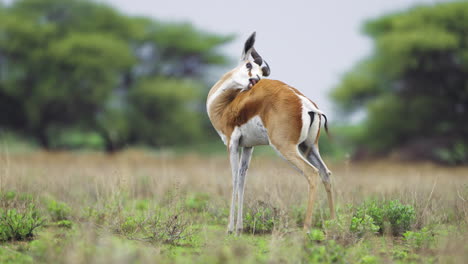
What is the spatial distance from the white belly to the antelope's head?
694 mm

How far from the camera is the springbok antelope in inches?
212

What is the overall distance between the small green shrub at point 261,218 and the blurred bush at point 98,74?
22.9m

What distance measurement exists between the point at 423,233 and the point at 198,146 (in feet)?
104

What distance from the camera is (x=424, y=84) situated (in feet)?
88.5

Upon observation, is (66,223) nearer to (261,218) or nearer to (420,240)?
(261,218)

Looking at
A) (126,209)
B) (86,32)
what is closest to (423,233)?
(126,209)

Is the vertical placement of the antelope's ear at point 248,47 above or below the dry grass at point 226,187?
above

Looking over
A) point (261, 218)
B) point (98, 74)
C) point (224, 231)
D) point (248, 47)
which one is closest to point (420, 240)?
point (261, 218)

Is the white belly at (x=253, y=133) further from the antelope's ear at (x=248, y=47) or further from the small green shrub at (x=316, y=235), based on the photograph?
the small green shrub at (x=316, y=235)

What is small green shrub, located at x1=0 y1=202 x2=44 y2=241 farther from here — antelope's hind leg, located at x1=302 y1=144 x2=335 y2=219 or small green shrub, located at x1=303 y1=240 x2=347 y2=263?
antelope's hind leg, located at x1=302 y1=144 x2=335 y2=219

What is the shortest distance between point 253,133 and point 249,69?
3.20ft

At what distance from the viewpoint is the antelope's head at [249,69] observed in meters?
6.25

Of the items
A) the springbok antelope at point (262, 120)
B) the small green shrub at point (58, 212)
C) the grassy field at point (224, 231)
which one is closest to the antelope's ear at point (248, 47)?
the springbok antelope at point (262, 120)

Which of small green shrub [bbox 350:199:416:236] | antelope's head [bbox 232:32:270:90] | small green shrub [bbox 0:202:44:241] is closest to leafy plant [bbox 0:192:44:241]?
small green shrub [bbox 0:202:44:241]
